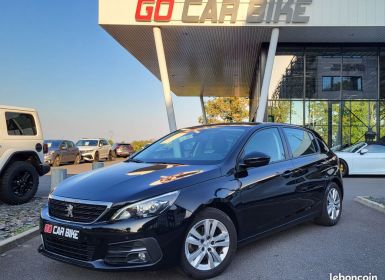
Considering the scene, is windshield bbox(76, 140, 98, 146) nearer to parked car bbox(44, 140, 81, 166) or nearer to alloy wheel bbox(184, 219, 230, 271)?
parked car bbox(44, 140, 81, 166)

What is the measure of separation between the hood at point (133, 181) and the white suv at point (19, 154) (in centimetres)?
411

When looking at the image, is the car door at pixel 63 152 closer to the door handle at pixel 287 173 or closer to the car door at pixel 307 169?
the car door at pixel 307 169

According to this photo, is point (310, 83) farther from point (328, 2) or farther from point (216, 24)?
point (216, 24)

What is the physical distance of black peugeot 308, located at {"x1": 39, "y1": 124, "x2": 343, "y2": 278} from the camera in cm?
366

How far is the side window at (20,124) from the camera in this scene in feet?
27.2

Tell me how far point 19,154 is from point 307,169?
18.6 feet

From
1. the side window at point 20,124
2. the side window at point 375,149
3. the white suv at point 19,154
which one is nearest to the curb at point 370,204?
the side window at point 375,149

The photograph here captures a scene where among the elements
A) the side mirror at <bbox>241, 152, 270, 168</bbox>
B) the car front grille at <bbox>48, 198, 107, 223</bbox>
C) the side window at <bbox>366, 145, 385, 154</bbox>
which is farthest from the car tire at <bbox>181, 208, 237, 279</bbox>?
the side window at <bbox>366, 145, 385, 154</bbox>

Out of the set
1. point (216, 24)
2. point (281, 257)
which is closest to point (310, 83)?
point (216, 24)

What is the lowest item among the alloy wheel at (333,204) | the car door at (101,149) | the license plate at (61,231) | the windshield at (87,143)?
the car door at (101,149)

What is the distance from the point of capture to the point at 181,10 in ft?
59.3

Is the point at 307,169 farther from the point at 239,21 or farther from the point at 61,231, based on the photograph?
the point at 239,21

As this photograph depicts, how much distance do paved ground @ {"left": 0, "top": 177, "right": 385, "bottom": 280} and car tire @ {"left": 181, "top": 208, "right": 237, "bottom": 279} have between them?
6.8 inches

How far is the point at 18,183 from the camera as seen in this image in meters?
8.33
